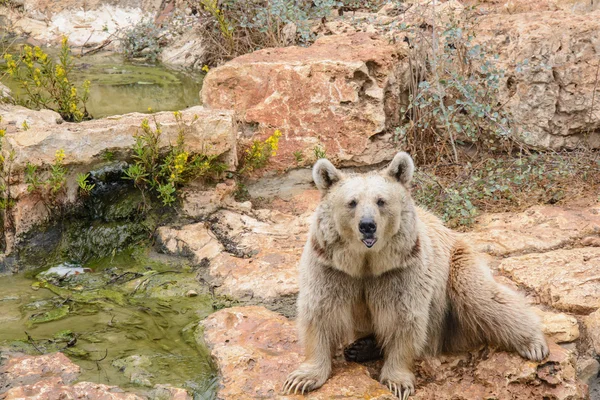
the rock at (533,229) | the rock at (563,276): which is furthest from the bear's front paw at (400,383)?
the rock at (533,229)

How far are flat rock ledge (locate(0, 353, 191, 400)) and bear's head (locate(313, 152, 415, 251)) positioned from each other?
1437 millimetres

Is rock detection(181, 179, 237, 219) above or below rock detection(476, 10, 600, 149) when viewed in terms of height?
below

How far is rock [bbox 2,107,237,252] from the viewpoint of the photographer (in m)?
6.04

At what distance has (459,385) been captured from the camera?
4.12 m

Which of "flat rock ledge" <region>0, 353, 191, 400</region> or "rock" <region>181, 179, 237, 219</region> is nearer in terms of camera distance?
"flat rock ledge" <region>0, 353, 191, 400</region>

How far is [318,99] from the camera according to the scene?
716 centimetres

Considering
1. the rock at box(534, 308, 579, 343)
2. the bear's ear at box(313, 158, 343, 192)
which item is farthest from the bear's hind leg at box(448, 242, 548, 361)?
the bear's ear at box(313, 158, 343, 192)

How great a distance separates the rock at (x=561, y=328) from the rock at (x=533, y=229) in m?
1.05

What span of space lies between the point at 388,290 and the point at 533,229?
232cm

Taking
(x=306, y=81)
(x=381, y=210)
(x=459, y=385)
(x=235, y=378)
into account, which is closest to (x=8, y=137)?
(x=306, y=81)

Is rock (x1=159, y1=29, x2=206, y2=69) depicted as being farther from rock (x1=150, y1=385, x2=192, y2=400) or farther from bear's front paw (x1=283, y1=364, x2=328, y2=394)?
bear's front paw (x1=283, y1=364, x2=328, y2=394)

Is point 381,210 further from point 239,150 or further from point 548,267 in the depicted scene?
point 239,150

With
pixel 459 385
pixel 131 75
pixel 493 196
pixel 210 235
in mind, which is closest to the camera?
pixel 459 385

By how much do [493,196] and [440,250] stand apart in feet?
8.29
